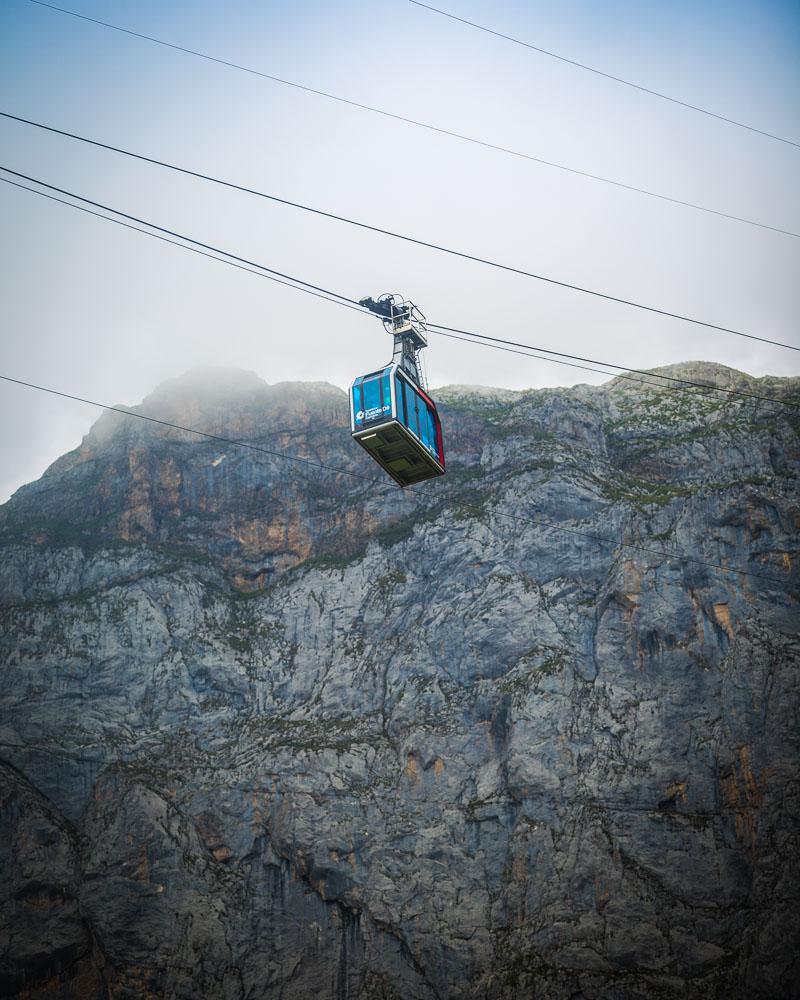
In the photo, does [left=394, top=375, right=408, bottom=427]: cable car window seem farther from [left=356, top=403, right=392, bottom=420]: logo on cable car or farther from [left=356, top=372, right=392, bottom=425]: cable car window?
[left=356, top=403, right=392, bottom=420]: logo on cable car

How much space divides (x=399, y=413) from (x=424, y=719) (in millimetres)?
44470

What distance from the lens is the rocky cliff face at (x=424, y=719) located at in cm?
6731

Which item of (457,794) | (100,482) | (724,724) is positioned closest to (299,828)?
(457,794)

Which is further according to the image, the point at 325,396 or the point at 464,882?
the point at 325,396

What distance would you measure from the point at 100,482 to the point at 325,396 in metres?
25.6

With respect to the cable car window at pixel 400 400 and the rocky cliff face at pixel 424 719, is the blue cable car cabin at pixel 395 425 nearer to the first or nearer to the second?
the cable car window at pixel 400 400

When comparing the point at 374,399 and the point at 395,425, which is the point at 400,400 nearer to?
the point at 374,399

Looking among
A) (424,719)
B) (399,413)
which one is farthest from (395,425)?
(424,719)

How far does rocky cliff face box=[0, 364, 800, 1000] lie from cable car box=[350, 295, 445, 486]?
1505 inches

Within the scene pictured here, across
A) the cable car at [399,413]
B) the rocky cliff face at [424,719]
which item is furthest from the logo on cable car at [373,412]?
the rocky cliff face at [424,719]

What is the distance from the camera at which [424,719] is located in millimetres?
78750

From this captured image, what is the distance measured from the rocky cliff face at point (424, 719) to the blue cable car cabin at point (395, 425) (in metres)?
38.4

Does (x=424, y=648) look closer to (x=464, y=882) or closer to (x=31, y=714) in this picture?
(x=464, y=882)

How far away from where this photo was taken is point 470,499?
306 ft
